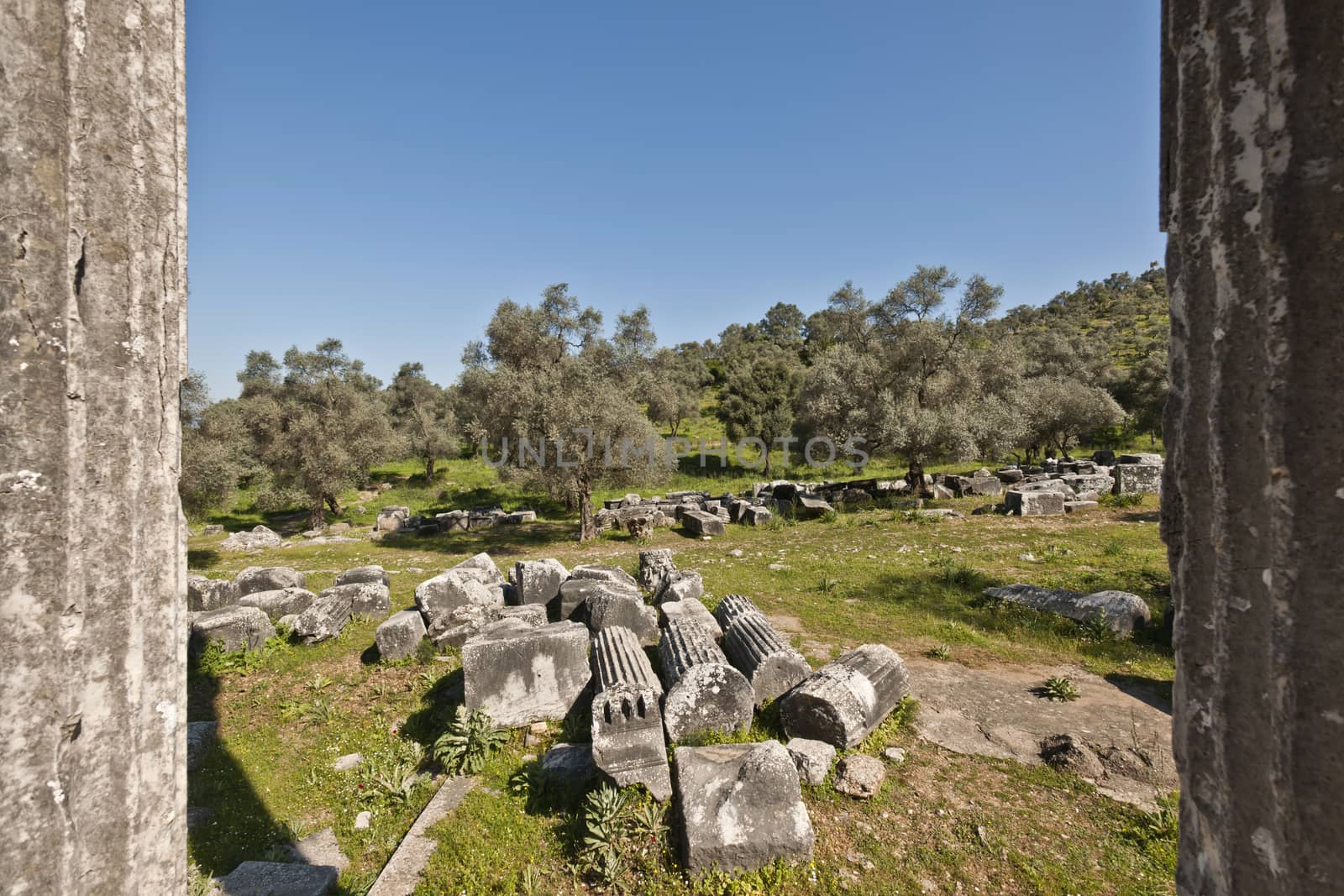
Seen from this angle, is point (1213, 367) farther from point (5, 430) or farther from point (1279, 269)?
point (5, 430)

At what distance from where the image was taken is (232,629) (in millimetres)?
7863

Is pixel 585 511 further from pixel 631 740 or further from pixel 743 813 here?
pixel 743 813

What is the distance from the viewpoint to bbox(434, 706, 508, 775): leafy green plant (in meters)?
5.13

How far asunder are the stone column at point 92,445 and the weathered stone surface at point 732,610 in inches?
233

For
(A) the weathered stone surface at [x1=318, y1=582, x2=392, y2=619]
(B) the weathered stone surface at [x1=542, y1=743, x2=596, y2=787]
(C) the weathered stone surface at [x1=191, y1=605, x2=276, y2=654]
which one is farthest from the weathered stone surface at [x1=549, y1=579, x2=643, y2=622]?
(C) the weathered stone surface at [x1=191, y1=605, x2=276, y2=654]

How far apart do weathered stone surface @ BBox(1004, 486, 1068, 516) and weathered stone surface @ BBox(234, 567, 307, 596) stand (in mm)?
17591

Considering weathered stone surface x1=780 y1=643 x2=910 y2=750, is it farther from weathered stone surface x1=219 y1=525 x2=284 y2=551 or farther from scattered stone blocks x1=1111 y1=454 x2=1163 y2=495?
weathered stone surface x1=219 y1=525 x2=284 y2=551

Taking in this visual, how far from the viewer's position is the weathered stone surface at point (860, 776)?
452cm

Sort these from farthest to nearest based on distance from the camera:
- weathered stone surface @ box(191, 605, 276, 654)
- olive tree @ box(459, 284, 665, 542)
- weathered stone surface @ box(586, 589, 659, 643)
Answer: olive tree @ box(459, 284, 665, 542)
weathered stone surface @ box(586, 589, 659, 643)
weathered stone surface @ box(191, 605, 276, 654)

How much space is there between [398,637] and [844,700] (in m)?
5.73

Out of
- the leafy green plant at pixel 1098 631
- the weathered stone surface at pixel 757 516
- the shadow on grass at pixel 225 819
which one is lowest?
the shadow on grass at pixel 225 819

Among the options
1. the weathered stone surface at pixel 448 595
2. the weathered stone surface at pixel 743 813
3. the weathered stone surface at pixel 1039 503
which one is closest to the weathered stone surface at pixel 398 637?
the weathered stone surface at pixel 448 595

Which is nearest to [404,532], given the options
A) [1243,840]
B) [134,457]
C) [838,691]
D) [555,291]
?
[555,291]

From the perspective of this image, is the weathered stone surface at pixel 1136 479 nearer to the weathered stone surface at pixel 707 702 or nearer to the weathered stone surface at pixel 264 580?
the weathered stone surface at pixel 707 702
